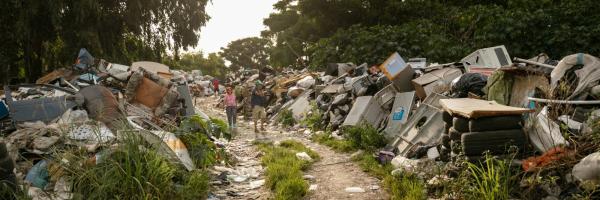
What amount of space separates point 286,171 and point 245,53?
46790 millimetres

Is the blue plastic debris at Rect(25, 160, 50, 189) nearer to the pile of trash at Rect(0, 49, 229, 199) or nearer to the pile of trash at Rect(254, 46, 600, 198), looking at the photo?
the pile of trash at Rect(0, 49, 229, 199)

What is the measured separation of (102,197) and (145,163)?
0.47m

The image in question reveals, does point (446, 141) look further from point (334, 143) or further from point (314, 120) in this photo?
point (314, 120)

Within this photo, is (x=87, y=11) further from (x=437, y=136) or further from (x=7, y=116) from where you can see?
(x=437, y=136)

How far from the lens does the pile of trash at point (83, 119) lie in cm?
422

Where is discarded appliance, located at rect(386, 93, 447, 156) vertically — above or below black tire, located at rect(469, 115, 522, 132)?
below

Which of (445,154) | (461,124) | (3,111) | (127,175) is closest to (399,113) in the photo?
(445,154)

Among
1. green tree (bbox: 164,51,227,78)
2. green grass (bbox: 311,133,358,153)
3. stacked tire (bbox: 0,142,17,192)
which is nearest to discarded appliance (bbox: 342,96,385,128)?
green grass (bbox: 311,133,358,153)

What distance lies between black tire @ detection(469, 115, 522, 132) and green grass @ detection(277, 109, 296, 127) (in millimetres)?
7138

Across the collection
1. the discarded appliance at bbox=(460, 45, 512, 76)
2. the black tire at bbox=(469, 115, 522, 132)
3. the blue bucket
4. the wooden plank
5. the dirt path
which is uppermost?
the discarded appliance at bbox=(460, 45, 512, 76)

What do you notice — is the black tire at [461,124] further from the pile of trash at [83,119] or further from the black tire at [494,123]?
the pile of trash at [83,119]

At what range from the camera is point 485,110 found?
391 centimetres

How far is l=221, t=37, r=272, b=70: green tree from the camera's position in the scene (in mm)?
49906

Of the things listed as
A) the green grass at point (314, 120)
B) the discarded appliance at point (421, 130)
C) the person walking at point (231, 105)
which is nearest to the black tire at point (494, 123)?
the discarded appliance at point (421, 130)
